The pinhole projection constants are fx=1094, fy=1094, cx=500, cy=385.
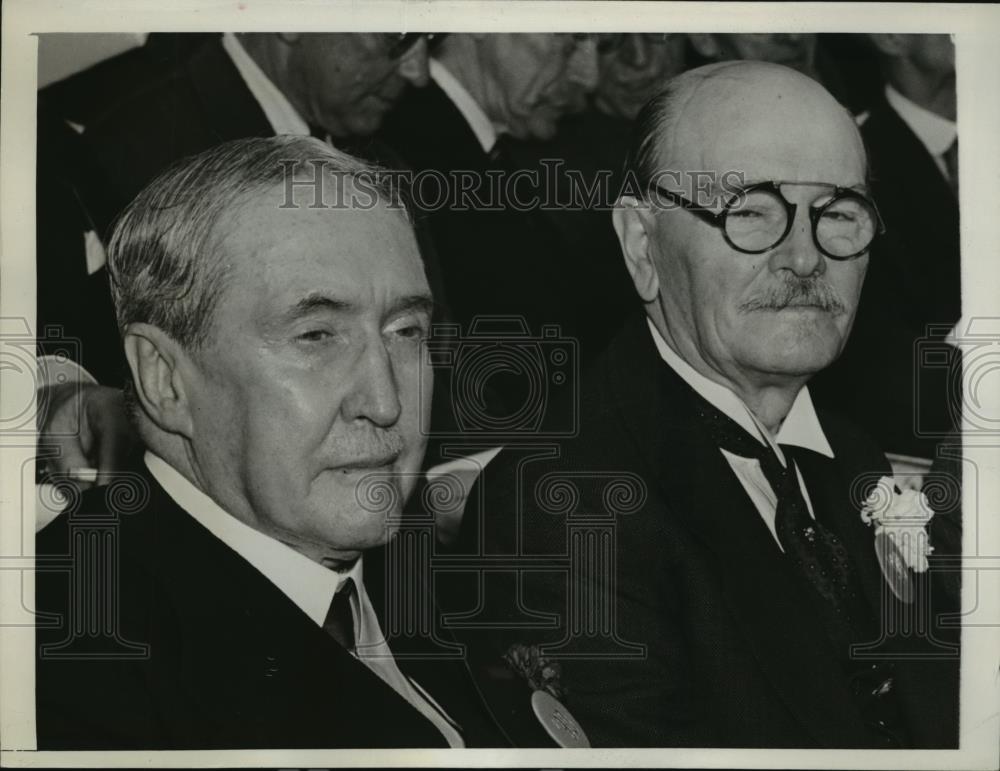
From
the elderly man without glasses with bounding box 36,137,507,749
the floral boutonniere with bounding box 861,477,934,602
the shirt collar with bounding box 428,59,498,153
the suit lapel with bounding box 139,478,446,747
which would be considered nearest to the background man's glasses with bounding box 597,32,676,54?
the shirt collar with bounding box 428,59,498,153

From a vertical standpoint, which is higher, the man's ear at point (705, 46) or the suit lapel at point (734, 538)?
the man's ear at point (705, 46)

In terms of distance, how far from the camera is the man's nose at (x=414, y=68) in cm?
226

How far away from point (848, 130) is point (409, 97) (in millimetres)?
912

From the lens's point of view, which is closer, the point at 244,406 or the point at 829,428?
the point at 244,406

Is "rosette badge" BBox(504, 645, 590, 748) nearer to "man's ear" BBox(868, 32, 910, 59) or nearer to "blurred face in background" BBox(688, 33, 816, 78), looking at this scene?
"blurred face in background" BBox(688, 33, 816, 78)

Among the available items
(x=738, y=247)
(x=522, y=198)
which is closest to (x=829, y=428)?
(x=738, y=247)

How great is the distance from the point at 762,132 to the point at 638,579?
3.10 feet

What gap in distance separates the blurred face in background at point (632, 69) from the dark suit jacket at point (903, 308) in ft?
1.44

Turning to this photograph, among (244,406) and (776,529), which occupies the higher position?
(244,406)

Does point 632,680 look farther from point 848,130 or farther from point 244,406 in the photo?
point 848,130

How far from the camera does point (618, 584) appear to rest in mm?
2232

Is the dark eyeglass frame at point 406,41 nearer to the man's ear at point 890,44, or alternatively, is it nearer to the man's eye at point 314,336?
the man's eye at point 314,336

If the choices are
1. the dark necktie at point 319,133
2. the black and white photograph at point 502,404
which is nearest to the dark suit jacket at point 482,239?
the black and white photograph at point 502,404

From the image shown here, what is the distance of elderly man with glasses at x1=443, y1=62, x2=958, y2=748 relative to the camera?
7.28 ft
